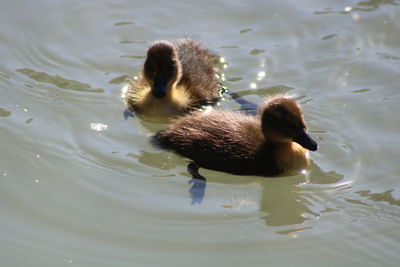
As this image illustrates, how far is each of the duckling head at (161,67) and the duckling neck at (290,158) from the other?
1.19 metres

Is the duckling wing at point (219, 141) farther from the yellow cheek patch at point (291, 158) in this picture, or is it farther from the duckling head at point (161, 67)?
the duckling head at point (161, 67)

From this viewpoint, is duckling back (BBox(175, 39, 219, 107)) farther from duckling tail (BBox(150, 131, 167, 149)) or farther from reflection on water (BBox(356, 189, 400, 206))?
reflection on water (BBox(356, 189, 400, 206))

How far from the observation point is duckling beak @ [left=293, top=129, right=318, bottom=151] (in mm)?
5277

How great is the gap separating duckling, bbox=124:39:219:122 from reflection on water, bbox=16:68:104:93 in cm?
38

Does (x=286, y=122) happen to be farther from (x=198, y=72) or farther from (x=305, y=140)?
(x=198, y=72)

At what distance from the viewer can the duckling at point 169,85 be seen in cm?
619

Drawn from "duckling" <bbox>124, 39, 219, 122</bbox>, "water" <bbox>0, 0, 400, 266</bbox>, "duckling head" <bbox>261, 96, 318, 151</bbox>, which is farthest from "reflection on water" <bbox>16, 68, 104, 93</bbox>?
"duckling head" <bbox>261, 96, 318, 151</bbox>

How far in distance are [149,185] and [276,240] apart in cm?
104

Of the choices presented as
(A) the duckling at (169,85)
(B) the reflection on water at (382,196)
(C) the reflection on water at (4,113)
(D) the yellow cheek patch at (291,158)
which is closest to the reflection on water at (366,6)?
(A) the duckling at (169,85)

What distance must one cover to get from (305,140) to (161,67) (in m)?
1.50

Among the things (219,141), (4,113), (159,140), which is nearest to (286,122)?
(219,141)

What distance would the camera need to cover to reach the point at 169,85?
20.7 feet

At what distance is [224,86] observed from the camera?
6.85m

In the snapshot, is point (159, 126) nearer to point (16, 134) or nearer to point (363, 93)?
point (16, 134)
